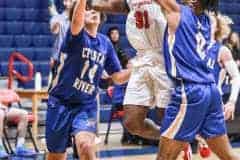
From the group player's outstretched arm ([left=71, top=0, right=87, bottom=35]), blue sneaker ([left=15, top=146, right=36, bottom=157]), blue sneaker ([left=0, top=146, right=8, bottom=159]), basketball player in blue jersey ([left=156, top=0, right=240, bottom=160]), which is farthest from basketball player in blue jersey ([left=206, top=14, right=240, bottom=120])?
blue sneaker ([left=0, top=146, right=8, bottom=159])

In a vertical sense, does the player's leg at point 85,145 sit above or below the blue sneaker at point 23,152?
above

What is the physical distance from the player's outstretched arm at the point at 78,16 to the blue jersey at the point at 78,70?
0.09 metres

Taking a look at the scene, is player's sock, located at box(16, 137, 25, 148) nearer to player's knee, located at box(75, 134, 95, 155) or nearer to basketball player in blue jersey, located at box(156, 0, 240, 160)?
player's knee, located at box(75, 134, 95, 155)

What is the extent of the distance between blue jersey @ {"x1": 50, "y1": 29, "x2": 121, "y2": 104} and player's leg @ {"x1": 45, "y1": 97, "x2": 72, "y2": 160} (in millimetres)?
76

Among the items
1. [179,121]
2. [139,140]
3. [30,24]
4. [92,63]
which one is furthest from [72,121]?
[30,24]

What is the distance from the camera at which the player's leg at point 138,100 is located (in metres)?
5.93

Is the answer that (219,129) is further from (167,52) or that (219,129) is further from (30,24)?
(30,24)

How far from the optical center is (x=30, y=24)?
12.8m

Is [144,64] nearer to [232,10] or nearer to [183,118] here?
[183,118]

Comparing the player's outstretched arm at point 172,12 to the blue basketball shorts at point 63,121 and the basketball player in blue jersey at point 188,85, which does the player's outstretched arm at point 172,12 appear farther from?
the blue basketball shorts at point 63,121

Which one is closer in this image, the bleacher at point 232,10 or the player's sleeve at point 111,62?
the player's sleeve at point 111,62

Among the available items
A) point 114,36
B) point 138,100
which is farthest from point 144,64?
point 114,36

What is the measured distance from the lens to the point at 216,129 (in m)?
4.92

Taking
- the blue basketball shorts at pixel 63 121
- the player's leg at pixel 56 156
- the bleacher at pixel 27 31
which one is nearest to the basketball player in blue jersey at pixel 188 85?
the blue basketball shorts at pixel 63 121
